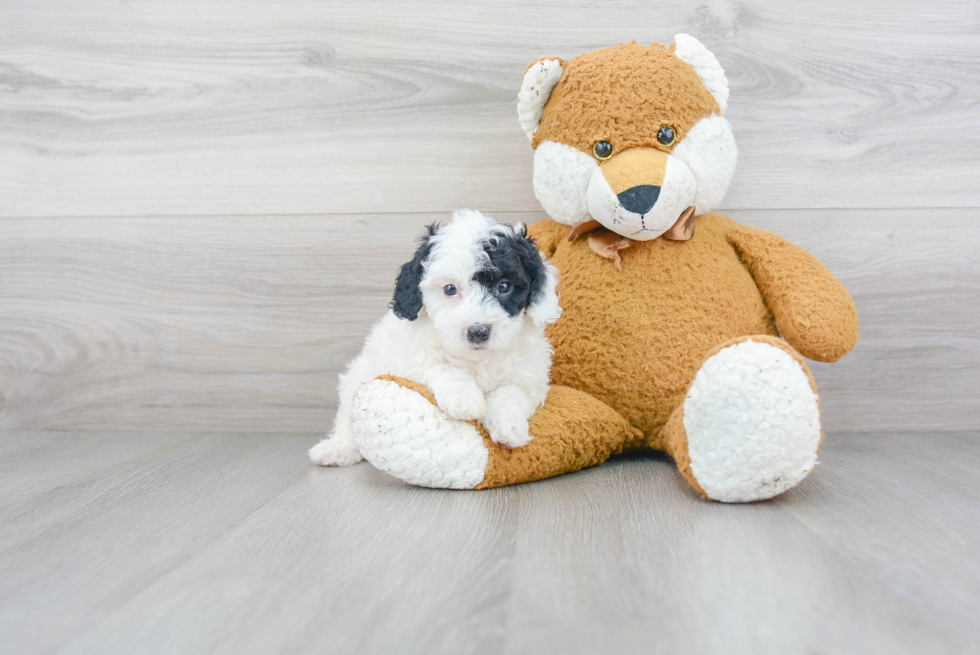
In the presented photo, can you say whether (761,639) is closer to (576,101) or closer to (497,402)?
(497,402)

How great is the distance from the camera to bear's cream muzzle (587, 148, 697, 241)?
105 cm

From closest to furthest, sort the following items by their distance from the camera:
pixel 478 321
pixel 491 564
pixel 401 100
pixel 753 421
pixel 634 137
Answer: pixel 491 564 < pixel 753 421 < pixel 478 321 < pixel 634 137 < pixel 401 100

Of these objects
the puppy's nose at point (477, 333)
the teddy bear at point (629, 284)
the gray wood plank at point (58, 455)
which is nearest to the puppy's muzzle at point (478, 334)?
the puppy's nose at point (477, 333)

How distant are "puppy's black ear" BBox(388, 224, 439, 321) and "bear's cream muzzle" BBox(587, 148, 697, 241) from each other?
0.93 ft

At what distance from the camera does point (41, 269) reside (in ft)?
5.07

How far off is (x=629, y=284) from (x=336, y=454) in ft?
1.88

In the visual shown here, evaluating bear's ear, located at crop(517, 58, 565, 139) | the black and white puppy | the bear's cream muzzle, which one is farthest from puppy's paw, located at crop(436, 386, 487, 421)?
bear's ear, located at crop(517, 58, 565, 139)

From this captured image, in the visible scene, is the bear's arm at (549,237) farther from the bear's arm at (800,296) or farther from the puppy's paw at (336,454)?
the puppy's paw at (336,454)

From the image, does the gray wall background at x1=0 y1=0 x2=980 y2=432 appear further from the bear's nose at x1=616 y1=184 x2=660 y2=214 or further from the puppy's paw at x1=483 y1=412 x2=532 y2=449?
the puppy's paw at x1=483 y1=412 x2=532 y2=449

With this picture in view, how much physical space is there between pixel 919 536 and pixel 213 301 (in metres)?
1.33

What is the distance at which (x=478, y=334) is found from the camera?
0.96 m

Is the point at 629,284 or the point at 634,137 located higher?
the point at 634,137

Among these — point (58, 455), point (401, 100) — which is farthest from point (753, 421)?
point (58, 455)

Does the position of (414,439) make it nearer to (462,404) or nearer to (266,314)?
(462,404)
